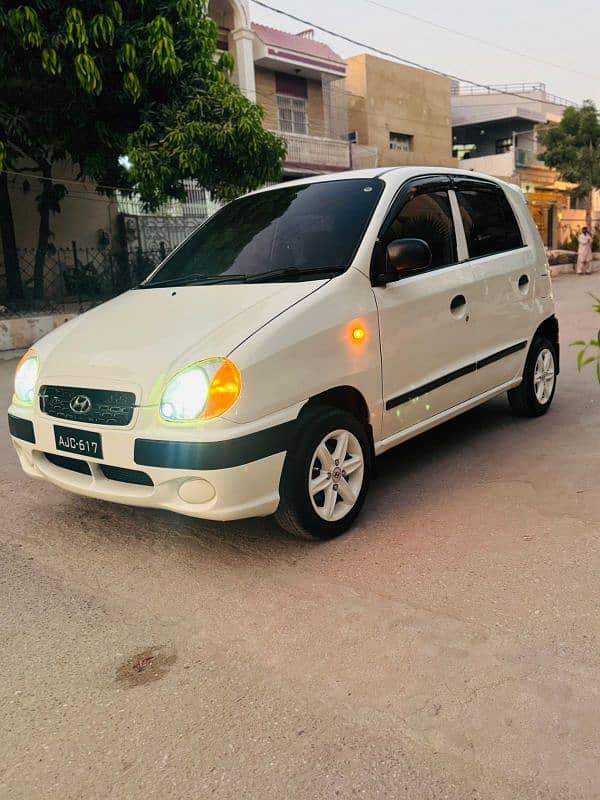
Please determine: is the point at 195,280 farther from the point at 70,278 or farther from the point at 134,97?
the point at 70,278

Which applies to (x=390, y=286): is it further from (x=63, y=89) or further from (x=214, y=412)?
(x=63, y=89)

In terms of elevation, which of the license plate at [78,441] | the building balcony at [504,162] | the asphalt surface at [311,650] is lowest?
the asphalt surface at [311,650]

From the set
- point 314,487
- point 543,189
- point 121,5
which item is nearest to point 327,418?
point 314,487

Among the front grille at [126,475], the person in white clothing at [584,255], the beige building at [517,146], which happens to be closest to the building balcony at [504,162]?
the beige building at [517,146]

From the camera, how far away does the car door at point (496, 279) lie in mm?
4598

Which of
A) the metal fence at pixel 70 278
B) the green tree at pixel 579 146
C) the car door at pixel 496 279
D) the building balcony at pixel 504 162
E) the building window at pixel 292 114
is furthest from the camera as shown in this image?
the building balcony at pixel 504 162

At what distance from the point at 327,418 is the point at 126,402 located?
3.01ft

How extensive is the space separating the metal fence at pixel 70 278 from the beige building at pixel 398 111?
43.0 feet

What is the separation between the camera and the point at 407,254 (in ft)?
12.1

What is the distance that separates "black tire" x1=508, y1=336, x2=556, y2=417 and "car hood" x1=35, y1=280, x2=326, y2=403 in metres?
2.38

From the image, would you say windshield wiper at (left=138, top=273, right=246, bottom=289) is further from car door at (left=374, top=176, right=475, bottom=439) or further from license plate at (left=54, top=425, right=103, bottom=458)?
license plate at (left=54, top=425, right=103, bottom=458)

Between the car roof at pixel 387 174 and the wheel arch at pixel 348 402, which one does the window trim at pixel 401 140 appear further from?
the wheel arch at pixel 348 402

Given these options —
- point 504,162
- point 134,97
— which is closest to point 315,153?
point 134,97

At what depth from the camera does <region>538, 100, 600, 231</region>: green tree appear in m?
26.1
